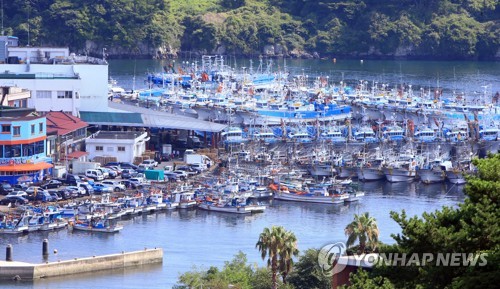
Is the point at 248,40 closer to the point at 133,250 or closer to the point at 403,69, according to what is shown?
the point at 403,69

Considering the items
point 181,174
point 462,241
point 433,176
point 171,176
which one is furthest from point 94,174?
point 462,241

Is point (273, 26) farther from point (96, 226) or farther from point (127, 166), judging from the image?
point (96, 226)

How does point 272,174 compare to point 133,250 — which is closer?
point 133,250

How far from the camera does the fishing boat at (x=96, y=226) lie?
30391 millimetres

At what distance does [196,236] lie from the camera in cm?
3027

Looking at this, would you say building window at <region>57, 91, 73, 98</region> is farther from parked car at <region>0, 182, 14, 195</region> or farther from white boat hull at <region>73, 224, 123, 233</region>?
white boat hull at <region>73, 224, 123, 233</region>

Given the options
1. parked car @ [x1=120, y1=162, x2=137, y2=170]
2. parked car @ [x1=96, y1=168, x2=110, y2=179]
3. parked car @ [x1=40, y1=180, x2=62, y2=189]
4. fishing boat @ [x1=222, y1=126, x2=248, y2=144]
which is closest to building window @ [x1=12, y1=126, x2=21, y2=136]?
parked car @ [x1=40, y1=180, x2=62, y2=189]

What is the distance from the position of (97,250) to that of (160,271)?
2170 millimetres

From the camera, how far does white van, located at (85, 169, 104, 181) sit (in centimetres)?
3553

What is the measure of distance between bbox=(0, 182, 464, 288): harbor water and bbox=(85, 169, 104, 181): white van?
3.15 metres

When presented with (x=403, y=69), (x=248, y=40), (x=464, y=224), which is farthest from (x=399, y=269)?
(x=248, y=40)

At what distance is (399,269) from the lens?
46.1 feet

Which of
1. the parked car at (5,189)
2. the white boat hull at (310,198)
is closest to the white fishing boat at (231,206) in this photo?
the white boat hull at (310,198)

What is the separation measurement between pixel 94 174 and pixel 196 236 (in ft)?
20.2
